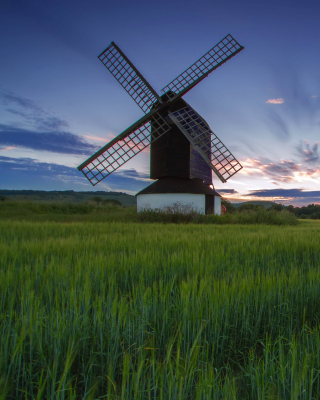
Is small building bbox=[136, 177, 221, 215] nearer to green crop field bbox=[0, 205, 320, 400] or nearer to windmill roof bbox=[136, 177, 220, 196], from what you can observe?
windmill roof bbox=[136, 177, 220, 196]

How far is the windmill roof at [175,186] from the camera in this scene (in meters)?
18.6

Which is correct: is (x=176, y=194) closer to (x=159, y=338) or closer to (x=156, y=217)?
(x=156, y=217)

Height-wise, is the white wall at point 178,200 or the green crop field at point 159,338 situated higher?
the white wall at point 178,200

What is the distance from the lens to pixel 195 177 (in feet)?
64.4

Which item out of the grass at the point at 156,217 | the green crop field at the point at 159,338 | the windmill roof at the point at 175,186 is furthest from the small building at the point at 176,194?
the green crop field at the point at 159,338

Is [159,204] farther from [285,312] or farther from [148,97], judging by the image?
[285,312]

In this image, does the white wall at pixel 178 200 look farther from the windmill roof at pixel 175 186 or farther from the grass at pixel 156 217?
the grass at pixel 156 217

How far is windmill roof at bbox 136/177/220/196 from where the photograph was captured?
18.6 metres

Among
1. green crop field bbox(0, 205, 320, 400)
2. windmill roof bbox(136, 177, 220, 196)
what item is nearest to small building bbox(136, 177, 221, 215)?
windmill roof bbox(136, 177, 220, 196)

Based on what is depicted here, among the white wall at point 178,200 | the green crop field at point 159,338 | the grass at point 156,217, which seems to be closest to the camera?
the green crop field at point 159,338

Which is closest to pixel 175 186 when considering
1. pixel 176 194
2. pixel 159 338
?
pixel 176 194

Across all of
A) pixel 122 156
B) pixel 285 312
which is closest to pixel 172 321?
pixel 285 312

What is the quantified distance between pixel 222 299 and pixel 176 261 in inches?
55.2

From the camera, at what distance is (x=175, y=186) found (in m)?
18.7
